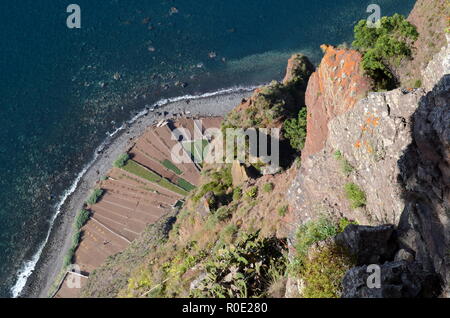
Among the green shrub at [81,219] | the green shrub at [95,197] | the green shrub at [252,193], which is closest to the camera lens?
the green shrub at [252,193]

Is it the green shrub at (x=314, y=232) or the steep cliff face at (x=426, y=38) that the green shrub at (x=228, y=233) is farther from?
the steep cliff face at (x=426, y=38)

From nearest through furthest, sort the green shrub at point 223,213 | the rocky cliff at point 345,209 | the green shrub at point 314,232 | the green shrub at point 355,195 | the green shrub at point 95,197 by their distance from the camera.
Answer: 1. the rocky cliff at point 345,209
2. the green shrub at point 314,232
3. the green shrub at point 355,195
4. the green shrub at point 223,213
5. the green shrub at point 95,197

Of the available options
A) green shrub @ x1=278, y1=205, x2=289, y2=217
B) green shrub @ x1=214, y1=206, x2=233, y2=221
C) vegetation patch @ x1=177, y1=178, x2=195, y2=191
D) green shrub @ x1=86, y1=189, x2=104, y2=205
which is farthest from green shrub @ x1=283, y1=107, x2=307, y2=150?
green shrub @ x1=86, y1=189, x2=104, y2=205

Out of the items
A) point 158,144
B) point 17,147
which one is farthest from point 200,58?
point 17,147

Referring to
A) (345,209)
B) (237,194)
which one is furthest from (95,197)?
(345,209)

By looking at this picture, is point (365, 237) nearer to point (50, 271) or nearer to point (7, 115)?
point (50, 271)

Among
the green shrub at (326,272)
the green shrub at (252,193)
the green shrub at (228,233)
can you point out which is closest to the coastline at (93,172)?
the green shrub at (252,193)
